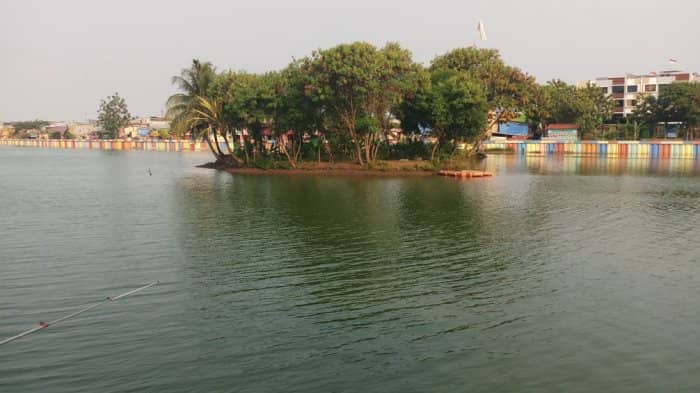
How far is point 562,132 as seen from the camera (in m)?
113

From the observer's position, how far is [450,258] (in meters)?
22.0

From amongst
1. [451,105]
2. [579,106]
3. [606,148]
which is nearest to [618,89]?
[579,106]

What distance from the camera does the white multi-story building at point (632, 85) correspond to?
424 ft

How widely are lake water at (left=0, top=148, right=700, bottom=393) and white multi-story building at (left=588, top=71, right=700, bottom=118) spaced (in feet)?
356

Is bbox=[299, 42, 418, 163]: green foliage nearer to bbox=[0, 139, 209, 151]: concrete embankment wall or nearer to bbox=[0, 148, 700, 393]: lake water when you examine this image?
bbox=[0, 148, 700, 393]: lake water

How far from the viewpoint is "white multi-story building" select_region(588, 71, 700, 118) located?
129 meters

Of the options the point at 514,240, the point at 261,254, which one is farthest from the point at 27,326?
the point at 514,240

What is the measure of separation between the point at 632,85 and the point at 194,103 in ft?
352

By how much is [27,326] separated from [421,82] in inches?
1911

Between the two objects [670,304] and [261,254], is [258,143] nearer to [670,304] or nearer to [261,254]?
[261,254]

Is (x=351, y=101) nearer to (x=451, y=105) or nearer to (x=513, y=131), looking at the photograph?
(x=451, y=105)

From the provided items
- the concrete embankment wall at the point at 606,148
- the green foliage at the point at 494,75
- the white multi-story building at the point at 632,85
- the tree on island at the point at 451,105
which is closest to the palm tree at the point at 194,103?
the tree on island at the point at 451,105

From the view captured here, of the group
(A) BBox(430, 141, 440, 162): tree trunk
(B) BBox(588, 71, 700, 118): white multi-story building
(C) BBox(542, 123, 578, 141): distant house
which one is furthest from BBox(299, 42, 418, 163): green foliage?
(B) BBox(588, 71, 700, 118): white multi-story building

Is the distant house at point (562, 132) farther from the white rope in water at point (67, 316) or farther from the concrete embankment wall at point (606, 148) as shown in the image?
the white rope in water at point (67, 316)
